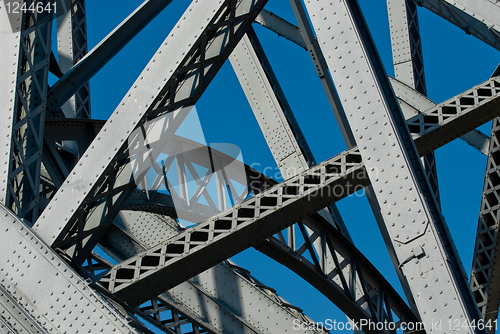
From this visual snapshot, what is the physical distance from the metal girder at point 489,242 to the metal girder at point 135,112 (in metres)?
5.52

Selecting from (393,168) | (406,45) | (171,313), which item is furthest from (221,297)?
(406,45)

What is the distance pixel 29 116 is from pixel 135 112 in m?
1.88

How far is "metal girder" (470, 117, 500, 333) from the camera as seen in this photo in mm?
10570

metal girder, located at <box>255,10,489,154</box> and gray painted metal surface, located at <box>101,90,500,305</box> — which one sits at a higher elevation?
metal girder, located at <box>255,10,489,154</box>

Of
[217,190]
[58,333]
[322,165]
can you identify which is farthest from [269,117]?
[58,333]

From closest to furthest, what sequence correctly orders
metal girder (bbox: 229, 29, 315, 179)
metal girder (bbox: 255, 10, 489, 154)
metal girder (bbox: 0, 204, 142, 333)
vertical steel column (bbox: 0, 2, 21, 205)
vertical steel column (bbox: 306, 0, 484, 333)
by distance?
vertical steel column (bbox: 306, 0, 484, 333)
metal girder (bbox: 0, 204, 142, 333)
vertical steel column (bbox: 0, 2, 21, 205)
metal girder (bbox: 255, 10, 489, 154)
metal girder (bbox: 229, 29, 315, 179)

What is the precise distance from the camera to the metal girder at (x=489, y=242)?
34.7 feet

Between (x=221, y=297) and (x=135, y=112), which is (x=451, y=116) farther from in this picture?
(x=221, y=297)

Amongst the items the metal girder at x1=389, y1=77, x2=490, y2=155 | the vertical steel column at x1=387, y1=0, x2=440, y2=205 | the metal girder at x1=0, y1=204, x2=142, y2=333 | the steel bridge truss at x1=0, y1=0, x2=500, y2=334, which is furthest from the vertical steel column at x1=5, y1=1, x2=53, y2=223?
the vertical steel column at x1=387, y1=0, x2=440, y2=205

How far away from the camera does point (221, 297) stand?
10914 millimetres

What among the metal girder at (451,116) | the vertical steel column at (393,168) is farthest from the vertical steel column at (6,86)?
the metal girder at (451,116)

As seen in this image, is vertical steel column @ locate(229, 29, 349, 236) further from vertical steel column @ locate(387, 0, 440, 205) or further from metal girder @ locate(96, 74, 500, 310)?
metal girder @ locate(96, 74, 500, 310)

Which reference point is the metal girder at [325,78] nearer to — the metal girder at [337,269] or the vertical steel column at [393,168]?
the metal girder at [337,269]

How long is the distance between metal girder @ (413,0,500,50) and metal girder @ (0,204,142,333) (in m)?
5.18
